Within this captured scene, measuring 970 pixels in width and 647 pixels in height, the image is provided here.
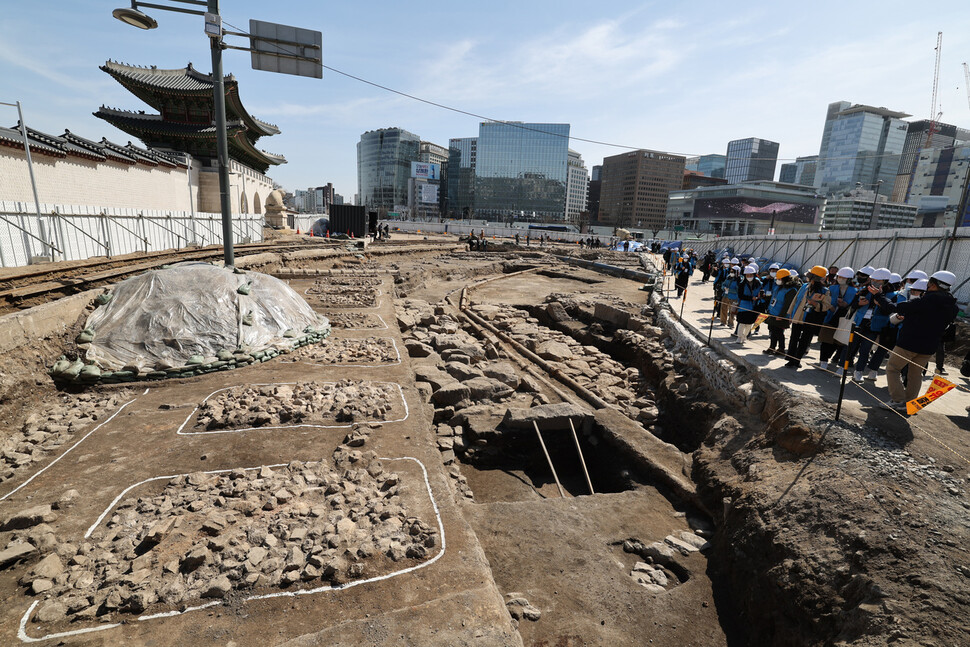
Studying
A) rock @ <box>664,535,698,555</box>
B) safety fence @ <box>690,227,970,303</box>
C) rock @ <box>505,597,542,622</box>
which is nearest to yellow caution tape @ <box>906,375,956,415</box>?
rock @ <box>664,535,698,555</box>

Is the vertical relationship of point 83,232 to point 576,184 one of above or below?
below

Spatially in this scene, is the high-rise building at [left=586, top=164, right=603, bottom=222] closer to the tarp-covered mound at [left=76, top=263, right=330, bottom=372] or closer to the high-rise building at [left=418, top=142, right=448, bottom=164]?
the high-rise building at [left=418, top=142, right=448, bottom=164]

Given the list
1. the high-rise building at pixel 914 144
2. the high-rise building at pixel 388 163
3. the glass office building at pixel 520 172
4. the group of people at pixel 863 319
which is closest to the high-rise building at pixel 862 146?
the high-rise building at pixel 914 144

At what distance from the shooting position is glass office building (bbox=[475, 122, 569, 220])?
118312mm

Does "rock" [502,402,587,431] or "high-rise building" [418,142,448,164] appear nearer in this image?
"rock" [502,402,587,431]

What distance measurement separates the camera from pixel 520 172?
122000 millimetres

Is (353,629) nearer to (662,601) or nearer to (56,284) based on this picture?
(662,601)

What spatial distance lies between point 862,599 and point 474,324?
38.0 ft

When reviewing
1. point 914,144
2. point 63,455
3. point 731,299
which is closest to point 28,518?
point 63,455

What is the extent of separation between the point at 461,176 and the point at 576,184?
132 ft

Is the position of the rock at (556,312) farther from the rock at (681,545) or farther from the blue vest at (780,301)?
the rock at (681,545)

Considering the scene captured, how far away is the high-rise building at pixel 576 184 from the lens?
150 meters

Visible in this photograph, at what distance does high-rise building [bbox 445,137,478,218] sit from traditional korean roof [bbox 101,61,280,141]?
316ft

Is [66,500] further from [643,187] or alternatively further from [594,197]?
[594,197]
